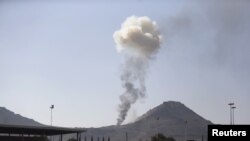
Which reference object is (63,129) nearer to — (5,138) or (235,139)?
(5,138)

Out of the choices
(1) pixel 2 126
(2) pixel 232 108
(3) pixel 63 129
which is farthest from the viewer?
(2) pixel 232 108

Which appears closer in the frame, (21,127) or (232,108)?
(21,127)

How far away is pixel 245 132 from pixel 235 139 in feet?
2.42

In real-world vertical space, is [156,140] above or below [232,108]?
below

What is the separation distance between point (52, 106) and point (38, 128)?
3370 centimetres

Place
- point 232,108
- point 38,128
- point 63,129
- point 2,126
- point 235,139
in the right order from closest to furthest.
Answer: point 235,139
point 2,126
point 38,128
point 63,129
point 232,108

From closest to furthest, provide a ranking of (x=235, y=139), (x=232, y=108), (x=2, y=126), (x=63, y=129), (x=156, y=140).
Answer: (x=235, y=139) < (x=2, y=126) < (x=63, y=129) < (x=156, y=140) < (x=232, y=108)

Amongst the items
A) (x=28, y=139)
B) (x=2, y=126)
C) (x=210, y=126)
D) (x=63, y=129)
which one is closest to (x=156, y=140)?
(x=63, y=129)

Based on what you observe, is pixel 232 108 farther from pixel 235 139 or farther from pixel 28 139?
pixel 235 139

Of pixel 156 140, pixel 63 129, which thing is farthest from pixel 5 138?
pixel 156 140

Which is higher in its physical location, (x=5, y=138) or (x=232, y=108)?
(x=232, y=108)

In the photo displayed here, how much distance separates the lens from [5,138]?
84.6m

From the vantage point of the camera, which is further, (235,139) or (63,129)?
(63,129)

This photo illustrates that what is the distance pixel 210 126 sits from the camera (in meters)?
26.2
